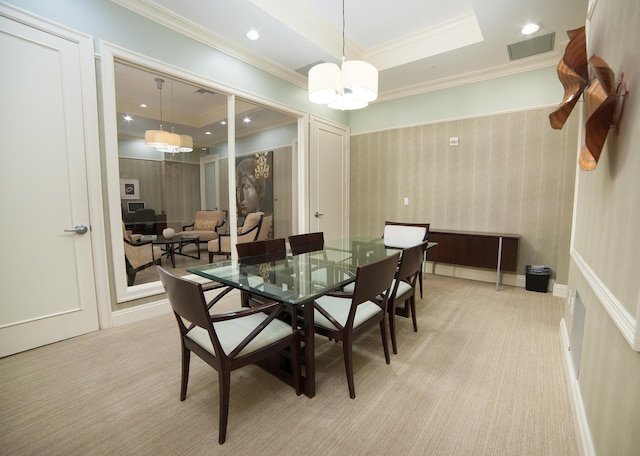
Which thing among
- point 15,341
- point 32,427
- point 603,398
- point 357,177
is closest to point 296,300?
point 603,398

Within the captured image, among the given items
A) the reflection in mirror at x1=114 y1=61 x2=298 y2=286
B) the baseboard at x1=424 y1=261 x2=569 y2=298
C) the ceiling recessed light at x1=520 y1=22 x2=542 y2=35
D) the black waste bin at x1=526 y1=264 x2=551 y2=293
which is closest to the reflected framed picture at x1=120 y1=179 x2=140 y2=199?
the reflection in mirror at x1=114 y1=61 x2=298 y2=286

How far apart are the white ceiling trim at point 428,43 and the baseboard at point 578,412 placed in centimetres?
336

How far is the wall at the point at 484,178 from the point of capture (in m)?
3.62

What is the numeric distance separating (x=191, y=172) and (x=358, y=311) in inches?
141

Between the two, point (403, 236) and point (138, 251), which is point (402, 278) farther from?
point (138, 251)

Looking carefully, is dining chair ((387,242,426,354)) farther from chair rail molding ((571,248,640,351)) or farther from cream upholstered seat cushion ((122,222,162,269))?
cream upholstered seat cushion ((122,222,162,269))

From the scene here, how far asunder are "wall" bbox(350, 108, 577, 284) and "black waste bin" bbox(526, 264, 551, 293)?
13 centimetres

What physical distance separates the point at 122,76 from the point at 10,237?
76.2 inches

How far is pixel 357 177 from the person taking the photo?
5371 millimetres

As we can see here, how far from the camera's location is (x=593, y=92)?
4.30 ft

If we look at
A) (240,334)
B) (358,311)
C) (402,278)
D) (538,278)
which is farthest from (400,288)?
(538,278)

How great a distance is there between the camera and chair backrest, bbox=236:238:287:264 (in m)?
2.44

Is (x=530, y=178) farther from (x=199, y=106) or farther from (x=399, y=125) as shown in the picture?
(x=199, y=106)

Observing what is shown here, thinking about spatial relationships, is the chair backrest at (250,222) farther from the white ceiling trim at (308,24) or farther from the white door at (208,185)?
the white ceiling trim at (308,24)
